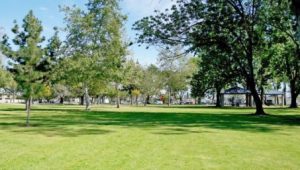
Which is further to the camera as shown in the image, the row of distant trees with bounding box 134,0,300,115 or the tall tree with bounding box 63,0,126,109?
the tall tree with bounding box 63,0,126,109

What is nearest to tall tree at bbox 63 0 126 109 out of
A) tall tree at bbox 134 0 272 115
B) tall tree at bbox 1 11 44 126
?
tall tree at bbox 134 0 272 115

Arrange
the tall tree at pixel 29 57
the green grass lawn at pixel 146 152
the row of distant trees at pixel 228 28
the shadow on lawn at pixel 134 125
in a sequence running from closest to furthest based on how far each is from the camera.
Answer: the green grass lawn at pixel 146 152
the shadow on lawn at pixel 134 125
the tall tree at pixel 29 57
the row of distant trees at pixel 228 28

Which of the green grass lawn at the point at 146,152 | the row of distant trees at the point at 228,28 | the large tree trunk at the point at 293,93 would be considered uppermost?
the row of distant trees at the point at 228,28

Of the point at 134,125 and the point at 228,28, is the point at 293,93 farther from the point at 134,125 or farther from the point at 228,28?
the point at 134,125

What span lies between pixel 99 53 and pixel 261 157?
42.0m

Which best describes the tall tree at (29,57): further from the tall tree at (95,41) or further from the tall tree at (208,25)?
the tall tree at (95,41)

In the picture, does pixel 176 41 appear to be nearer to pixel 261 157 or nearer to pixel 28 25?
pixel 28 25

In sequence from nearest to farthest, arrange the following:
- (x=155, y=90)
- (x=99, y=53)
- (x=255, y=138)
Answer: (x=255, y=138) < (x=99, y=53) < (x=155, y=90)

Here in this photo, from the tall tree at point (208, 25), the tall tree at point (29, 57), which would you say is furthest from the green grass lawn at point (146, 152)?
the tall tree at point (208, 25)

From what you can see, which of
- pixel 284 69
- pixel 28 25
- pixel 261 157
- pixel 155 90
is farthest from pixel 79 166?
pixel 155 90

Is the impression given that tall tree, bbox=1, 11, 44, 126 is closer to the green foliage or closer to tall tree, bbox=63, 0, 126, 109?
the green foliage

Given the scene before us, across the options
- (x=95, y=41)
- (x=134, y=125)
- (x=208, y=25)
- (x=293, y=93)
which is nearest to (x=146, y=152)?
(x=134, y=125)

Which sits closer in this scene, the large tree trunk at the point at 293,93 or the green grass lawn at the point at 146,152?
the green grass lawn at the point at 146,152

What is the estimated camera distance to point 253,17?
39.6 m
